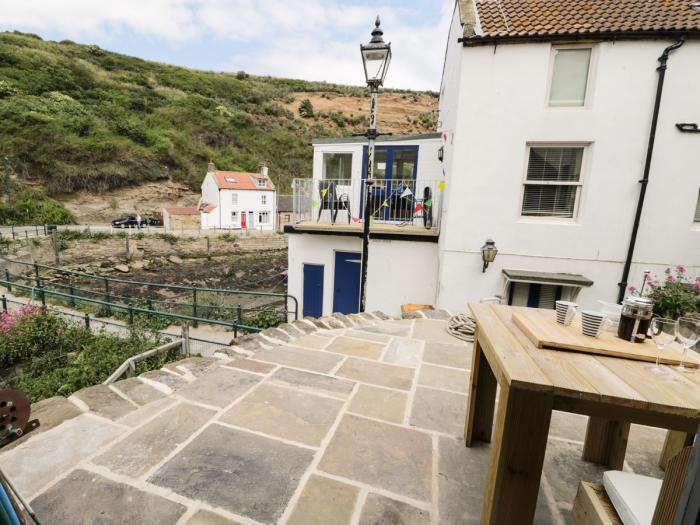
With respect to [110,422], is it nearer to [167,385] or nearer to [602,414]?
[167,385]

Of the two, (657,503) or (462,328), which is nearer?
(657,503)

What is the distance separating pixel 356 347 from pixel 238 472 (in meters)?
1.96

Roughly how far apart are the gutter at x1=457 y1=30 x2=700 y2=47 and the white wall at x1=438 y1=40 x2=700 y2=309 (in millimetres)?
94

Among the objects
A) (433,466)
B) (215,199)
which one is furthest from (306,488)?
(215,199)

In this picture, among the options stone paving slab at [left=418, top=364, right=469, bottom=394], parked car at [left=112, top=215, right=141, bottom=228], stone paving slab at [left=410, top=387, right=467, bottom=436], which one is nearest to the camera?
stone paving slab at [left=410, top=387, right=467, bottom=436]

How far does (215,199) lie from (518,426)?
32775 mm

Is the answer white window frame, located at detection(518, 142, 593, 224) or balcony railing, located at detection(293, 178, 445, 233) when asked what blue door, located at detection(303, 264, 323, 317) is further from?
white window frame, located at detection(518, 142, 593, 224)

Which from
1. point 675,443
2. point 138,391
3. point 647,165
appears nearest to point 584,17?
point 647,165

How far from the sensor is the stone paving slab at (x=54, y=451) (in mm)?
1662

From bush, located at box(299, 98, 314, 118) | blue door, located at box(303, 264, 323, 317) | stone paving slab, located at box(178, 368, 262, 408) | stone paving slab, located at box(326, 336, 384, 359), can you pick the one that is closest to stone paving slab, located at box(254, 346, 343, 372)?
stone paving slab, located at box(326, 336, 384, 359)

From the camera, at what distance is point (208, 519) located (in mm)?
1494

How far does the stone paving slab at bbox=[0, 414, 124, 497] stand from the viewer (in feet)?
5.45

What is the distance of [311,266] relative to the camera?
842 centimetres

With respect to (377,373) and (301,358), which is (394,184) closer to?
(301,358)
